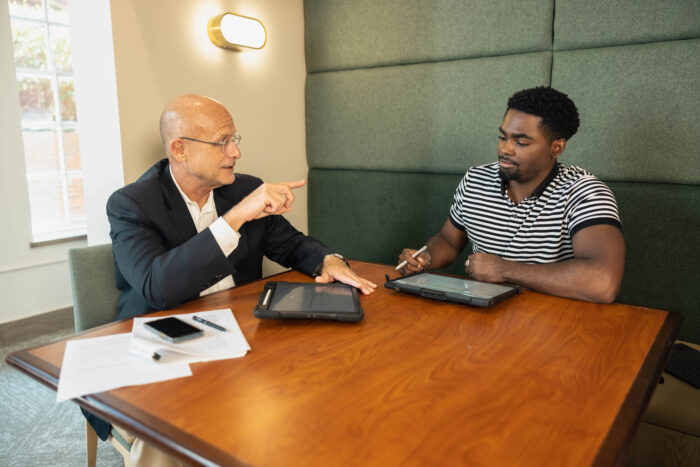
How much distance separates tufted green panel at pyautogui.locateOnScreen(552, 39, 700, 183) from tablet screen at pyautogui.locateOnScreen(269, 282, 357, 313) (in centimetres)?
133

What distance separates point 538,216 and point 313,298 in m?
0.91

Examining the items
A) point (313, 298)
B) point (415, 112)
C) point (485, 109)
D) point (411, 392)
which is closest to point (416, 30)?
point (415, 112)

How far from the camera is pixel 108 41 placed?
190 cm

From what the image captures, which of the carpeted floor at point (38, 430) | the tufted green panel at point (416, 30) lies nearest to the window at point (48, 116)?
the carpeted floor at point (38, 430)

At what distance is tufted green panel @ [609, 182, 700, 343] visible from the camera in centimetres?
189

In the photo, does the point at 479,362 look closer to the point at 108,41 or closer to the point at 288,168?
the point at 108,41

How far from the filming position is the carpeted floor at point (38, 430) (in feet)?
6.01

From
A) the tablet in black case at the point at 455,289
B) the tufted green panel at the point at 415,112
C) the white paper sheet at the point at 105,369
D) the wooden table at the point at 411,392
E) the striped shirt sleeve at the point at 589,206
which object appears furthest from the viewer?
the tufted green panel at the point at 415,112

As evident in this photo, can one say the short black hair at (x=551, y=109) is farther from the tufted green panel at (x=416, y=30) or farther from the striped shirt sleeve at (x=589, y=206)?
the tufted green panel at (x=416, y=30)

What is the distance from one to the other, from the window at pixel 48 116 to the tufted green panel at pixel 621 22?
115 inches

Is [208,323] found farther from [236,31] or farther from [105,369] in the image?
[236,31]

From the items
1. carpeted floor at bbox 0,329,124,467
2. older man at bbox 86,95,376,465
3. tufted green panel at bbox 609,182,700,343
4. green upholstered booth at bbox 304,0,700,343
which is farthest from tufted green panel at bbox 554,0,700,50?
carpeted floor at bbox 0,329,124,467

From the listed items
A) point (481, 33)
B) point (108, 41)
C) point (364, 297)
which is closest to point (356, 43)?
point (481, 33)

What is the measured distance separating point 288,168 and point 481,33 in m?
1.24
